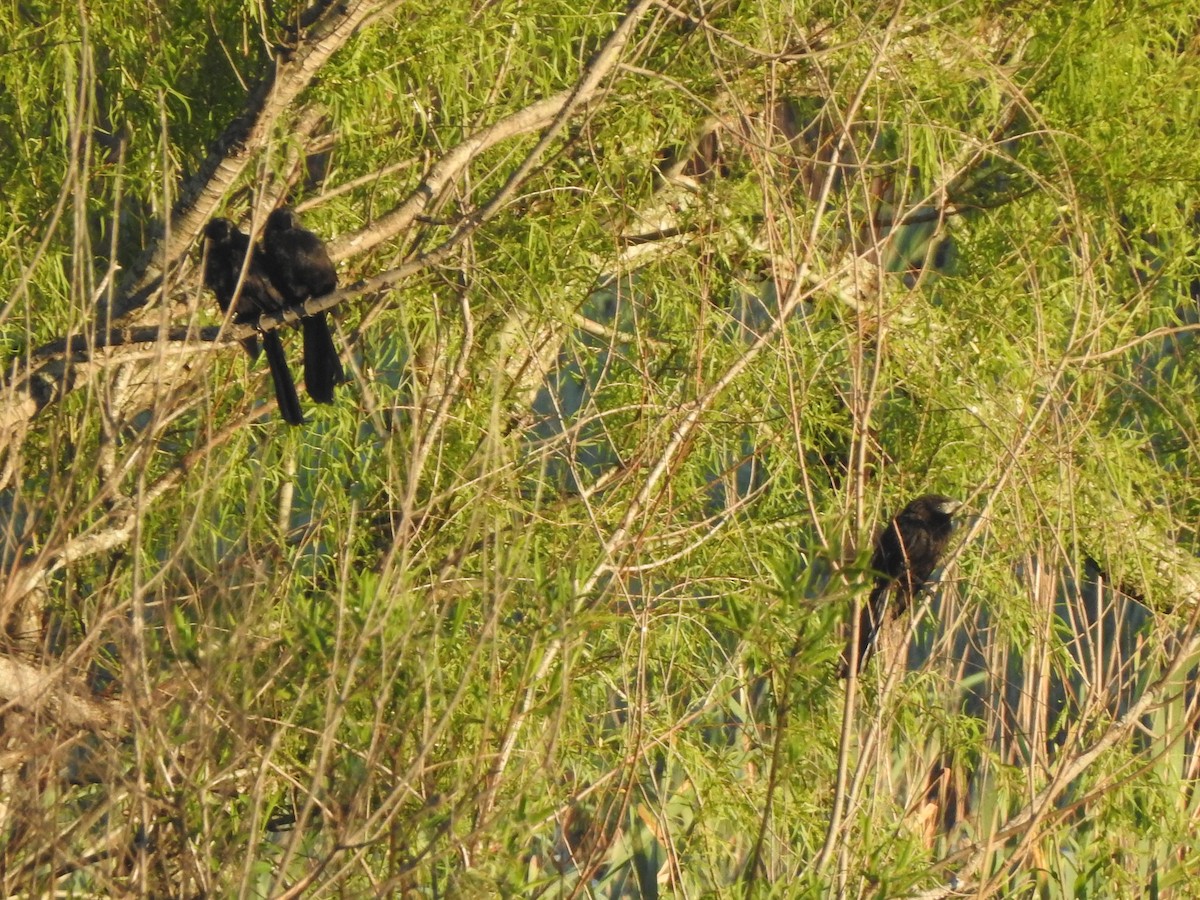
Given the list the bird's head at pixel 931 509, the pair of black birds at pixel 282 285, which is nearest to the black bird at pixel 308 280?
the pair of black birds at pixel 282 285

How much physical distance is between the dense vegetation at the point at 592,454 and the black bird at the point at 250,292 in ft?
0.49

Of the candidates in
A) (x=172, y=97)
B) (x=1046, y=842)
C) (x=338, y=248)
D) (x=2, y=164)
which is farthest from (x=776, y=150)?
(x=2, y=164)

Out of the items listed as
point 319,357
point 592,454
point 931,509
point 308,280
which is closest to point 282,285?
point 308,280

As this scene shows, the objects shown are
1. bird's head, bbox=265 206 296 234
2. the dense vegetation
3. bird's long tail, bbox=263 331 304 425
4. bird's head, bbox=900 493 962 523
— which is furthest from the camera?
bird's head, bbox=900 493 962 523

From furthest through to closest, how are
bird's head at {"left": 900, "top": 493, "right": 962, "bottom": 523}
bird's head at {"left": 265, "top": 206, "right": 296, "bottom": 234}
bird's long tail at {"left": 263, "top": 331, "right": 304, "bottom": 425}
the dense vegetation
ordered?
bird's head at {"left": 900, "top": 493, "right": 962, "bottom": 523} → bird's head at {"left": 265, "top": 206, "right": 296, "bottom": 234} → bird's long tail at {"left": 263, "top": 331, "right": 304, "bottom": 425} → the dense vegetation

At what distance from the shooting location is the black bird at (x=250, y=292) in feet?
12.5

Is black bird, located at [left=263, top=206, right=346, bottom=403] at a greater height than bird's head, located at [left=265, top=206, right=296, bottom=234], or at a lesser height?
lesser

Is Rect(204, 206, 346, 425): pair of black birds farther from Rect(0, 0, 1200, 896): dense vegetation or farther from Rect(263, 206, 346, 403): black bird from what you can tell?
Rect(0, 0, 1200, 896): dense vegetation

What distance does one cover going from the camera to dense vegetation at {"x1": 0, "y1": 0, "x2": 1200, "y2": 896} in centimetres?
248

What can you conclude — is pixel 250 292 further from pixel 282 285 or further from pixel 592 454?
pixel 592 454

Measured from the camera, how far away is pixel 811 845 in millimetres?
3771

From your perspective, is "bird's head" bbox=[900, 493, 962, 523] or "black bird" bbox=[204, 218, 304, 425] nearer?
"black bird" bbox=[204, 218, 304, 425]

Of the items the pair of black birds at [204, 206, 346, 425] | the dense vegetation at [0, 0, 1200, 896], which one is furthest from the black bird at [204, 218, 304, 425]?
the dense vegetation at [0, 0, 1200, 896]

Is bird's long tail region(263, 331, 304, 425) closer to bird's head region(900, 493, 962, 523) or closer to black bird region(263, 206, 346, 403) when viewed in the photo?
black bird region(263, 206, 346, 403)
